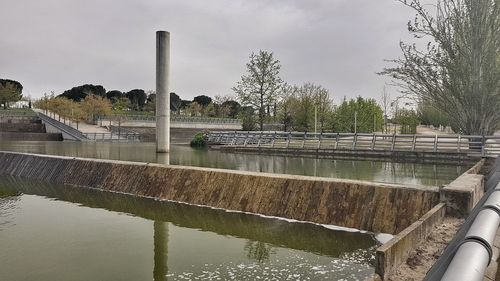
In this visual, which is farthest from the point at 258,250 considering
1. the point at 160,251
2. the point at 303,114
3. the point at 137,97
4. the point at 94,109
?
the point at 137,97

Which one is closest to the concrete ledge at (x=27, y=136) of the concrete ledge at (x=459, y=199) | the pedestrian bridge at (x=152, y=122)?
the pedestrian bridge at (x=152, y=122)

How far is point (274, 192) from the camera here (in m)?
9.67

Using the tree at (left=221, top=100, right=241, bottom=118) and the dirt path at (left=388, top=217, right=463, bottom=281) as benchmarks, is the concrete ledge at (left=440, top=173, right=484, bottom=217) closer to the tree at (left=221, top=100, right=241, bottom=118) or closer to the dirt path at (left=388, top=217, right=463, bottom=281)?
the dirt path at (left=388, top=217, right=463, bottom=281)

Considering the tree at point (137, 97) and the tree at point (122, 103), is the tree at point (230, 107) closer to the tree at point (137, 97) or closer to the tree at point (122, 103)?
the tree at point (122, 103)

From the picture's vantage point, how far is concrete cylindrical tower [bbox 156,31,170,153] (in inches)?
908

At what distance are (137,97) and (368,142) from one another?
78934 millimetres

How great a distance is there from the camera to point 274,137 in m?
26.6

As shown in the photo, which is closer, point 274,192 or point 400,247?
point 400,247

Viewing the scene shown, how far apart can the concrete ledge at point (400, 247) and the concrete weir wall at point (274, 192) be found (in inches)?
87.5

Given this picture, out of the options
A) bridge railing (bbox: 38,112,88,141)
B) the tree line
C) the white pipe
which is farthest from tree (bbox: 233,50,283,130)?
the white pipe

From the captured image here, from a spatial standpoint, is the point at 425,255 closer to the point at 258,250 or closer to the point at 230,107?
the point at 258,250

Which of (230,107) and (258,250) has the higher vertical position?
(230,107)

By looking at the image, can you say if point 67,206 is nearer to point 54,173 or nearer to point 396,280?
point 54,173

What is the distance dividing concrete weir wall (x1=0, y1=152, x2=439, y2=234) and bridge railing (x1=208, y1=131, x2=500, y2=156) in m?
11.8
